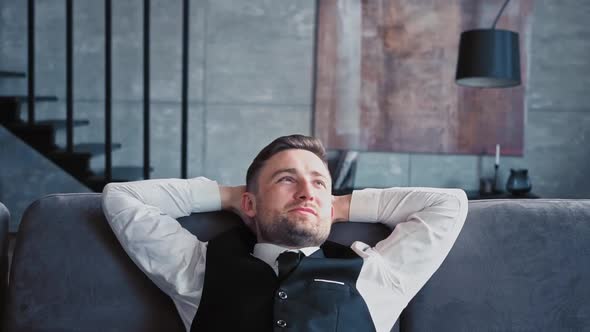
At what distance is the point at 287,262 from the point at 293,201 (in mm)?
180

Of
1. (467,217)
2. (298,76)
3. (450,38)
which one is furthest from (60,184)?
(467,217)

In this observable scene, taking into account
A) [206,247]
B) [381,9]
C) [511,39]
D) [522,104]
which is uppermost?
[381,9]

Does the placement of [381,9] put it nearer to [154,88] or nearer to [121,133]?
[154,88]

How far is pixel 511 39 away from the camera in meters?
3.52

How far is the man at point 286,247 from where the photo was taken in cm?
138

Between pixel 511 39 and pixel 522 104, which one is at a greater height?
pixel 511 39

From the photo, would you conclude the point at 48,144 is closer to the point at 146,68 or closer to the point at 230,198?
the point at 146,68

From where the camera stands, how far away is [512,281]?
1.55 meters

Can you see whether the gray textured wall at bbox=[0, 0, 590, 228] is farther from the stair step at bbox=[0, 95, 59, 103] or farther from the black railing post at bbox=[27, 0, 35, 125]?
the black railing post at bbox=[27, 0, 35, 125]

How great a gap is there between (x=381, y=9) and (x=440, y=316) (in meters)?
3.27

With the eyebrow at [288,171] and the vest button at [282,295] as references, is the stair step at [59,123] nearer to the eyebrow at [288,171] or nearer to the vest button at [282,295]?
the eyebrow at [288,171]

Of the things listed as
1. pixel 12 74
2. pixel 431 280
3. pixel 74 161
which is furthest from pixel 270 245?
pixel 12 74

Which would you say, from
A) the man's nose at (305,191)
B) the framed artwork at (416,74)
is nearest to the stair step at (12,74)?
the framed artwork at (416,74)

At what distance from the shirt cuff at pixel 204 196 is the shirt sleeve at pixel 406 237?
36 cm
